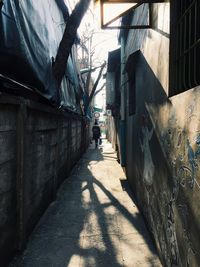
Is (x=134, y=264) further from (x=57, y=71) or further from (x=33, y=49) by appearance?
(x=57, y=71)

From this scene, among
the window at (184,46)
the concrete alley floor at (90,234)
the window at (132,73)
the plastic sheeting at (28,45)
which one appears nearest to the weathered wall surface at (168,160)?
the window at (184,46)

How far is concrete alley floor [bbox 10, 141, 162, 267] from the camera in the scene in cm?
468

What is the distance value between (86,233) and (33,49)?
3.24 m

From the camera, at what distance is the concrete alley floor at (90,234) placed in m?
4.68

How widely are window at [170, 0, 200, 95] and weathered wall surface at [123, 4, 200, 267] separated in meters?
0.19

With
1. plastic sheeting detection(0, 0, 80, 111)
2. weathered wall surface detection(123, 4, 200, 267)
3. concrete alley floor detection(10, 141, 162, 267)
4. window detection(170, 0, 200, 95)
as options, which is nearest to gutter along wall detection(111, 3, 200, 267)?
weathered wall surface detection(123, 4, 200, 267)

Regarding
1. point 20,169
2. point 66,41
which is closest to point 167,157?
point 20,169

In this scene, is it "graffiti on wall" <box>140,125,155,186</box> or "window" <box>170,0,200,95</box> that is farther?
"graffiti on wall" <box>140,125,155,186</box>

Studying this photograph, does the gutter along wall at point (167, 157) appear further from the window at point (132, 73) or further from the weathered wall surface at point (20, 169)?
the weathered wall surface at point (20, 169)

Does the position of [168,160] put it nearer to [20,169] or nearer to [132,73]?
[20,169]

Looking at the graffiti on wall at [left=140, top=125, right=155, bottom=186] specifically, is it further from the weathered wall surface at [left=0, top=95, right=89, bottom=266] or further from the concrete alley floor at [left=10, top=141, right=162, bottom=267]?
the weathered wall surface at [left=0, top=95, right=89, bottom=266]

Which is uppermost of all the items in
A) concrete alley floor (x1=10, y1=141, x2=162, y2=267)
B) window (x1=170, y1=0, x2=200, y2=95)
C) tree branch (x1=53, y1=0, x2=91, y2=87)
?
tree branch (x1=53, y1=0, x2=91, y2=87)

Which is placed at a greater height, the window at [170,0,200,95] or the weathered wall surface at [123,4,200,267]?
the window at [170,0,200,95]

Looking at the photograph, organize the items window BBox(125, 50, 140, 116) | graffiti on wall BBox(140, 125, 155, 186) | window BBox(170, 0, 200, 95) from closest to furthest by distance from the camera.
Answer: window BBox(170, 0, 200, 95) < graffiti on wall BBox(140, 125, 155, 186) < window BBox(125, 50, 140, 116)
